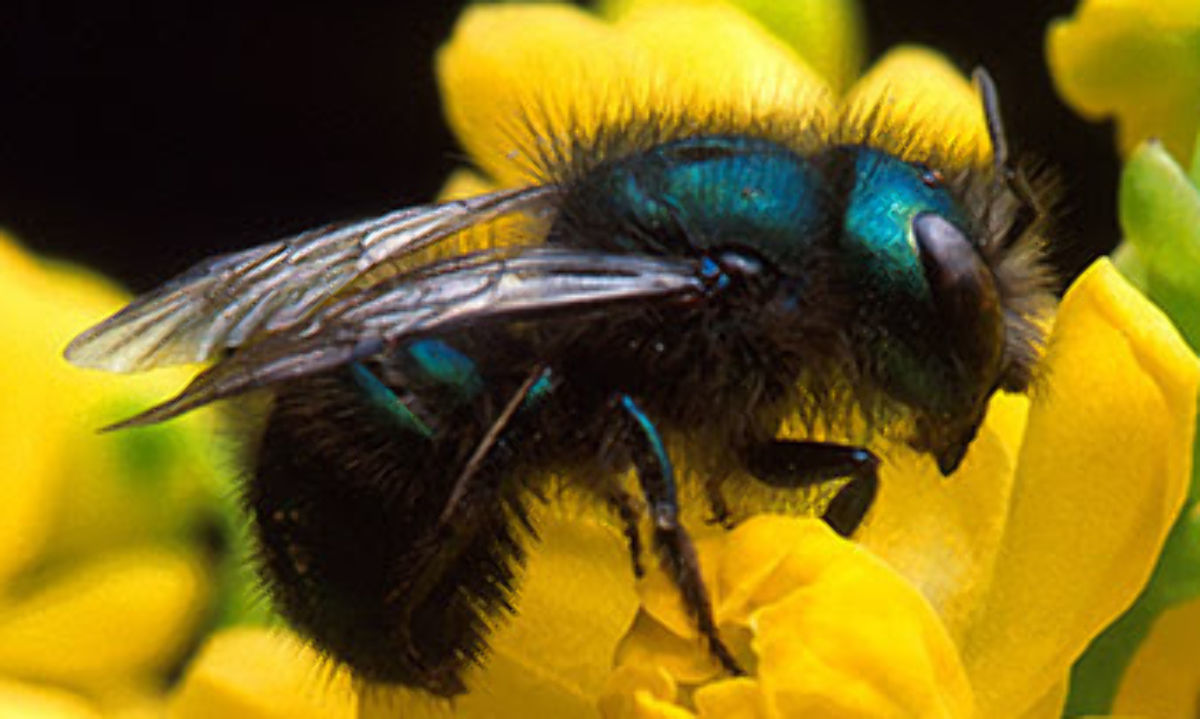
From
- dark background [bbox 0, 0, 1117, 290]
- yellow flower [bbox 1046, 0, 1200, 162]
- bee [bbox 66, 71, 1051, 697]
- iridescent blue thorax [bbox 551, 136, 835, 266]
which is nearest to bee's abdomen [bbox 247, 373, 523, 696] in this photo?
bee [bbox 66, 71, 1051, 697]

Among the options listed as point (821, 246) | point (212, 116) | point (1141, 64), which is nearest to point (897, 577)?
point (821, 246)

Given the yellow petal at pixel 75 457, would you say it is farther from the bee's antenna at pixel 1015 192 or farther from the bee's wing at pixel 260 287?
the bee's antenna at pixel 1015 192

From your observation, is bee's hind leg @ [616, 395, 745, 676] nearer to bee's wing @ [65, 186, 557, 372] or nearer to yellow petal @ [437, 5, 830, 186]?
bee's wing @ [65, 186, 557, 372]

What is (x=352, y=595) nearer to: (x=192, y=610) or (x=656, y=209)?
(x=656, y=209)

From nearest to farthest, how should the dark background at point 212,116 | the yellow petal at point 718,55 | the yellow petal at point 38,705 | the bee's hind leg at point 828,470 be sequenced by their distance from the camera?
the bee's hind leg at point 828,470 < the yellow petal at point 38,705 < the yellow petal at point 718,55 < the dark background at point 212,116

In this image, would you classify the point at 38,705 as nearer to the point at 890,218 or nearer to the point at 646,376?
the point at 646,376

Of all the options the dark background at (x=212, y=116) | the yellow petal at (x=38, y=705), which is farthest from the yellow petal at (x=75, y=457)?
the dark background at (x=212, y=116)

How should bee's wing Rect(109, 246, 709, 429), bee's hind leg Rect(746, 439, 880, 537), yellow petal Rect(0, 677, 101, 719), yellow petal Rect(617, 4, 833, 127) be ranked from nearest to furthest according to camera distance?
bee's wing Rect(109, 246, 709, 429) → bee's hind leg Rect(746, 439, 880, 537) → yellow petal Rect(0, 677, 101, 719) → yellow petal Rect(617, 4, 833, 127)
